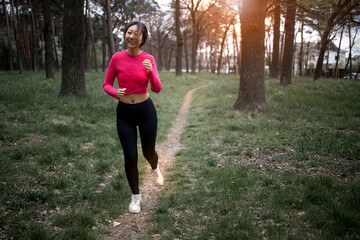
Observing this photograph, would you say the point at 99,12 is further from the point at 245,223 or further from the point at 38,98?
the point at 245,223

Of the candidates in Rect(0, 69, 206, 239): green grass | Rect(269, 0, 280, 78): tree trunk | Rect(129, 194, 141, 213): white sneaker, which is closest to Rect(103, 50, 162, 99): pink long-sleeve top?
Rect(129, 194, 141, 213): white sneaker

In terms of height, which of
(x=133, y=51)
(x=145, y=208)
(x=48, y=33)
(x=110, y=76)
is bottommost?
(x=145, y=208)

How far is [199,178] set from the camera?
4621mm

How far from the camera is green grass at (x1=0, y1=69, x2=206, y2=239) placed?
299cm

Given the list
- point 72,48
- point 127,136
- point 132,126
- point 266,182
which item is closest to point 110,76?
point 132,126

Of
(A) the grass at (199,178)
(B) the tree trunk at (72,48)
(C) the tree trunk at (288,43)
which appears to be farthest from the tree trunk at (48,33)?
(C) the tree trunk at (288,43)

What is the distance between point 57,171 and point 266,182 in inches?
158

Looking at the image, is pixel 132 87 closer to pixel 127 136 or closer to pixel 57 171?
pixel 127 136

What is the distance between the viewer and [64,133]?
6316 mm

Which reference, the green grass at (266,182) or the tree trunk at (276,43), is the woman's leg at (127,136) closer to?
the green grass at (266,182)

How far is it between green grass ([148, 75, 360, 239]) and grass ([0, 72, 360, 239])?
0.06 feet

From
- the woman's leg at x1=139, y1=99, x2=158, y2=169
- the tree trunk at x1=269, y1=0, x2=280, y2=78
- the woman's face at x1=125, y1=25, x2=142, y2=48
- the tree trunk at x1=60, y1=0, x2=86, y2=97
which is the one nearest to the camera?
the woman's face at x1=125, y1=25, x2=142, y2=48

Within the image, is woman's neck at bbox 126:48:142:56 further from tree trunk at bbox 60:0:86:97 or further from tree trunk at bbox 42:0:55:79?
tree trunk at bbox 42:0:55:79

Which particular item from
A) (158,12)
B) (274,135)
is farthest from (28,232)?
(158,12)
